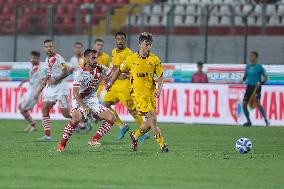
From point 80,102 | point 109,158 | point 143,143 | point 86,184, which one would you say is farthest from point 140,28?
point 86,184

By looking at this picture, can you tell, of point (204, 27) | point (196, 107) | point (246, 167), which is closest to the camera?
point (246, 167)

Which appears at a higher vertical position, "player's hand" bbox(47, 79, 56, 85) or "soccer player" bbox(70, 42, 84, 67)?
"soccer player" bbox(70, 42, 84, 67)

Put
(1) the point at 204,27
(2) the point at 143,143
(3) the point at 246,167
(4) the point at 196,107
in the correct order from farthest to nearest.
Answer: (1) the point at 204,27, (4) the point at 196,107, (2) the point at 143,143, (3) the point at 246,167

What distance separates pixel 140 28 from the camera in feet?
110

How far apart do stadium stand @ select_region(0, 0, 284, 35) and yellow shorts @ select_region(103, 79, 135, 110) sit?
31.3 ft

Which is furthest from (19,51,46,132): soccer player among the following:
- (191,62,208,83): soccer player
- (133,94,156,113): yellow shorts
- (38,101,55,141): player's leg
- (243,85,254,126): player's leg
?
(133,94,156,113): yellow shorts

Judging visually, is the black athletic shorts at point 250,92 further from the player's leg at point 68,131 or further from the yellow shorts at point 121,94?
the player's leg at point 68,131

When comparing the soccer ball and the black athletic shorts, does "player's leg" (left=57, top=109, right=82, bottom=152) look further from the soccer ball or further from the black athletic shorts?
the black athletic shorts

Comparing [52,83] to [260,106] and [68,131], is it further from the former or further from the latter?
[260,106]

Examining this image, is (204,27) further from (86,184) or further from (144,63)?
(86,184)

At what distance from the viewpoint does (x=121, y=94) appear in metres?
22.3

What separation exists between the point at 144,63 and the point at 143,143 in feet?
10.8

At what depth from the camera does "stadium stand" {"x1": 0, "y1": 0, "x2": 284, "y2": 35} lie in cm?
3203

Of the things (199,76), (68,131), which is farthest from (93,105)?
(199,76)
